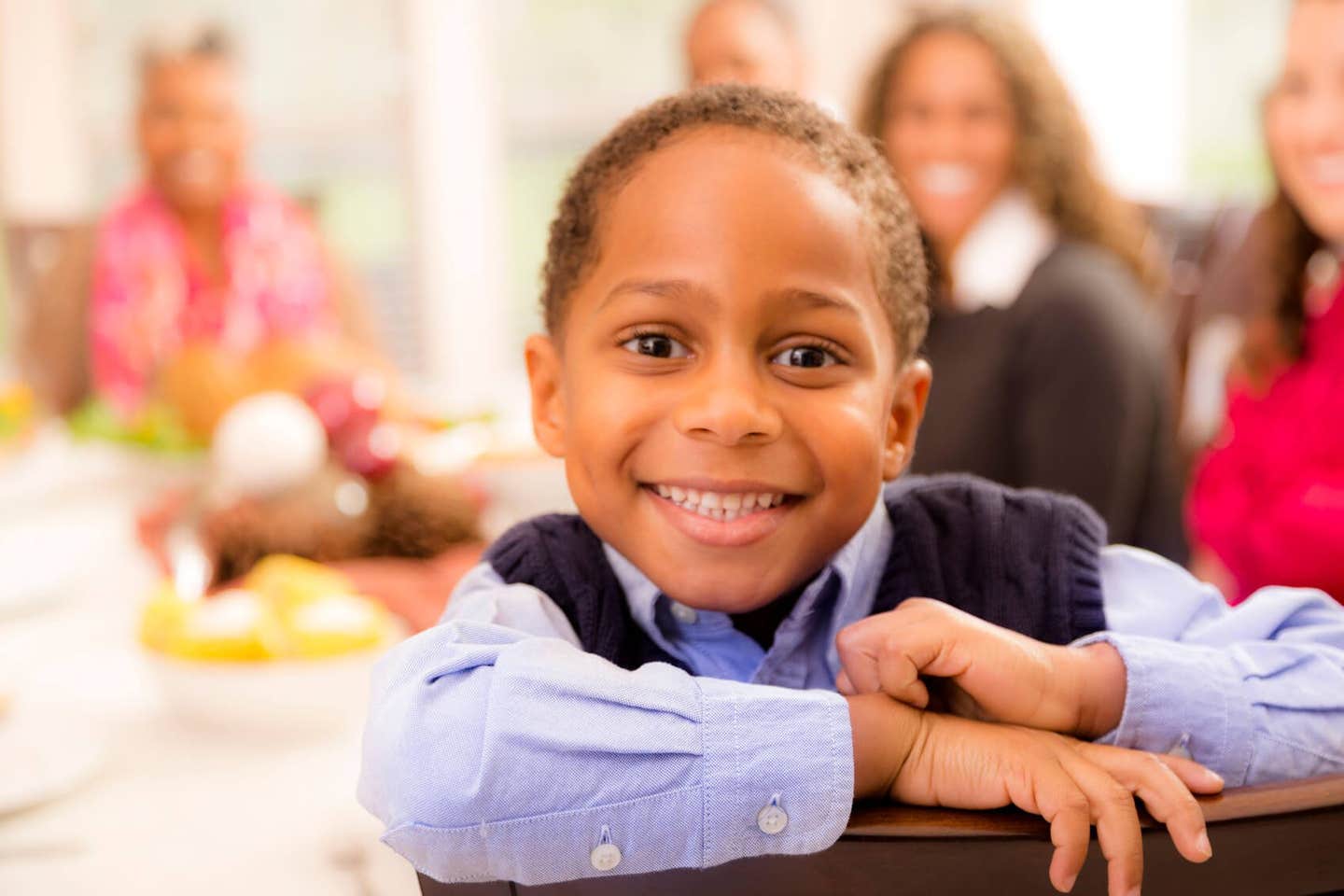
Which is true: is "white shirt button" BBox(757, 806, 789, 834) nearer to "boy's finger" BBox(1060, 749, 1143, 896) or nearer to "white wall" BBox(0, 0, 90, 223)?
"boy's finger" BBox(1060, 749, 1143, 896)

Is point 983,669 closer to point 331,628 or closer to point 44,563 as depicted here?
point 331,628

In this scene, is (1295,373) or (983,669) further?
(1295,373)

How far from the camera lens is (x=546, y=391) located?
32.4 inches

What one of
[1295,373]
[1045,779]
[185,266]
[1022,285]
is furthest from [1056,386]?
[185,266]

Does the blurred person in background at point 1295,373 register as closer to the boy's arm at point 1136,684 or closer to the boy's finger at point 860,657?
the boy's arm at point 1136,684

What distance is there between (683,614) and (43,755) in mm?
489

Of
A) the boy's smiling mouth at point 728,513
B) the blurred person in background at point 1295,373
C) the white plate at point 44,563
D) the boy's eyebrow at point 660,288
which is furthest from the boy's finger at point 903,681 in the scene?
the white plate at point 44,563

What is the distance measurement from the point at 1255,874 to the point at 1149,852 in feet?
0.14

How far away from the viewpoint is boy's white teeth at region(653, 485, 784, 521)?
0.72 meters

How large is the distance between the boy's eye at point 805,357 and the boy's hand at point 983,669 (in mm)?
143

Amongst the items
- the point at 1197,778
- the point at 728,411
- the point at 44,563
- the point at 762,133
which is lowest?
the point at 44,563

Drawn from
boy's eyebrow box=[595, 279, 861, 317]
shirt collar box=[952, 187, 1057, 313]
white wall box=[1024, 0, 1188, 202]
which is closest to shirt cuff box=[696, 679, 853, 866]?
boy's eyebrow box=[595, 279, 861, 317]

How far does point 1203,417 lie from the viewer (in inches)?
112

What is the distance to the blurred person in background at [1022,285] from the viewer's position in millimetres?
1654
